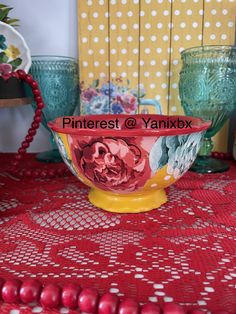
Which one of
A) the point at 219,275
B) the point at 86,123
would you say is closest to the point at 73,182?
the point at 86,123

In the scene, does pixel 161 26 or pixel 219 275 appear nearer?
pixel 219 275

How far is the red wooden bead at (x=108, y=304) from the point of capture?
23 cm

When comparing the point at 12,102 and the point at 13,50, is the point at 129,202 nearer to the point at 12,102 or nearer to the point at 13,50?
the point at 12,102

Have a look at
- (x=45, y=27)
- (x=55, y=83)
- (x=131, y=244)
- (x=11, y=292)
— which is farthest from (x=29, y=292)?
(x=45, y=27)

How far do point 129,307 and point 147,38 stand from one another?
1.86 ft

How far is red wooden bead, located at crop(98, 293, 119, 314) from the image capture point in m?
0.23

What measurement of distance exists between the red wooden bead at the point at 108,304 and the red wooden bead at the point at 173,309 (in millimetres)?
31

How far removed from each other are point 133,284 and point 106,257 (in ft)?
0.16

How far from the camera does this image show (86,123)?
0.49 m

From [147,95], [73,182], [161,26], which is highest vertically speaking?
[161,26]

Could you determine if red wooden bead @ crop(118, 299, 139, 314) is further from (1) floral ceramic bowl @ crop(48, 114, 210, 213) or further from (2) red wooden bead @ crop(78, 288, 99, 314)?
(1) floral ceramic bowl @ crop(48, 114, 210, 213)

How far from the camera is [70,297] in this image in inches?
9.2

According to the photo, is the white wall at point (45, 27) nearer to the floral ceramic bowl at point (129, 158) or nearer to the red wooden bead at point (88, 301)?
the floral ceramic bowl at point (129, 158)

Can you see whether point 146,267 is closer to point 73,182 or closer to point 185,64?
point 73,182
